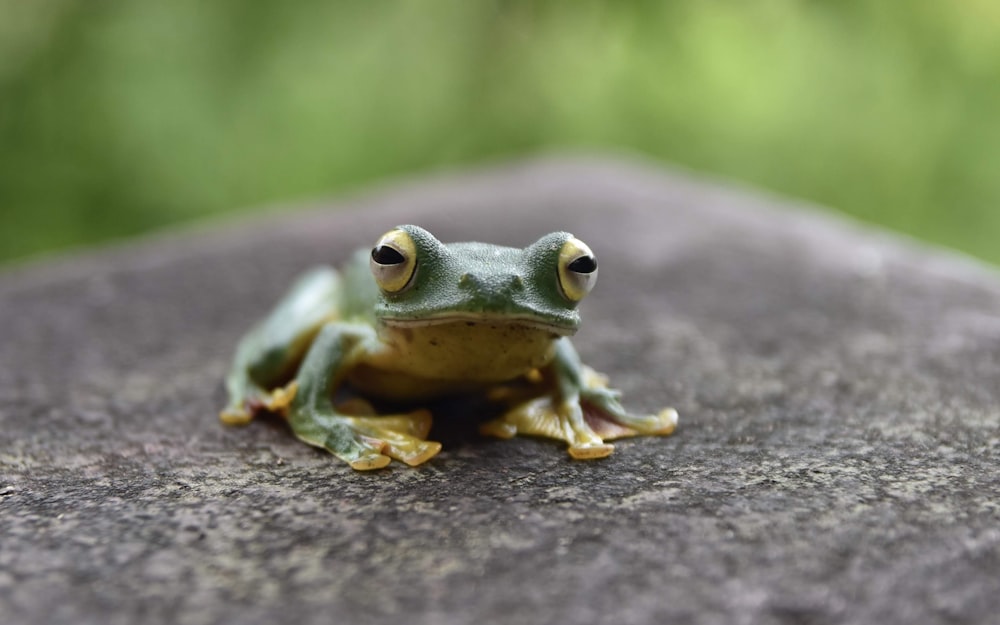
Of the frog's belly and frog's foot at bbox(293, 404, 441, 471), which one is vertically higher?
the frog's belly

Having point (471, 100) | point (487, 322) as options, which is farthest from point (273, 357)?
point (471, 100)

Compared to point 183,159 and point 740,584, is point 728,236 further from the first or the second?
point 183,159

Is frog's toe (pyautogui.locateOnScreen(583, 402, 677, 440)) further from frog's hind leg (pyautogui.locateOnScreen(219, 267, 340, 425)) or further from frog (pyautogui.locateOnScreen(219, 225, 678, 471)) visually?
frog's hind leg (pyautogui.locateOnScreen(219, 267, 340, 425))

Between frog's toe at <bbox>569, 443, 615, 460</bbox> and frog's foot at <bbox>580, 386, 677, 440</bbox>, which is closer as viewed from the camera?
frog's toe at <bbox>569, 443, 615, 460</bbox>

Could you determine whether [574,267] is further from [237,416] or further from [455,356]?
[237,416]

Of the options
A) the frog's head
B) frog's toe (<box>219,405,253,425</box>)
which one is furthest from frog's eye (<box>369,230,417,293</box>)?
frog's toe (<box>219,405,253,425</box>)

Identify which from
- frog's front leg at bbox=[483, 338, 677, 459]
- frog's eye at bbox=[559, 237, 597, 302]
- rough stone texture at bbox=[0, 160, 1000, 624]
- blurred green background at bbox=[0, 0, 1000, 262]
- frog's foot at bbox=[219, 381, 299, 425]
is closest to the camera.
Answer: rough stone texture at bbox=[0, 160, 1000, 624]

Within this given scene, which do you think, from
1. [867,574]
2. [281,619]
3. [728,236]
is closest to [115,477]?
[281,619]
